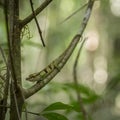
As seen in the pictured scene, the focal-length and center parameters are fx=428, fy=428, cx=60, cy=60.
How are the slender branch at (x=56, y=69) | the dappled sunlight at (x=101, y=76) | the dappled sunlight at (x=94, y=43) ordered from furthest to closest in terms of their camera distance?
the dappled sunlight at (x=94, y=43) → the dappled sunlight at (x=101, y=76) → the slender branch at (x=56, y=69)

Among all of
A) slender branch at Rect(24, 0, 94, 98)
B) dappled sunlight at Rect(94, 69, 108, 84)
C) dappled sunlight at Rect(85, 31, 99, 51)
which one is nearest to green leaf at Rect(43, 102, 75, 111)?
slender branch at Rect(24, 0, 94, 98)

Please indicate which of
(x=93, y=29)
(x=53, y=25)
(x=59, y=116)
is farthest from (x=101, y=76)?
(x=59, y=116)

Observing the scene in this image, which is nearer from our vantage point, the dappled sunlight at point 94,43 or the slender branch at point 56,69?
the slender branch at point 56,69

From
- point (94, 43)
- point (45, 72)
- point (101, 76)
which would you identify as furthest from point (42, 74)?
point (94, 43)

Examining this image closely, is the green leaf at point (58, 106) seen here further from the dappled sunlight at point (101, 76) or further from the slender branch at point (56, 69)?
the dappled sunlight at point (101, 76)

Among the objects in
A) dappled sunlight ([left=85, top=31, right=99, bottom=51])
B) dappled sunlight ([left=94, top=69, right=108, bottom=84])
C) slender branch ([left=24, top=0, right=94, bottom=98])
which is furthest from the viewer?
dappled sunlight ([left=85, top=31, right=99, bottom=51])

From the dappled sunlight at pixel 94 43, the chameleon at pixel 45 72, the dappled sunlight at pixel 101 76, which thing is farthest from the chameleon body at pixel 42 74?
the dappled sunlight at pixel 94 43

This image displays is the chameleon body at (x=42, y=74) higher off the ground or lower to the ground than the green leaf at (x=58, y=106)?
higher

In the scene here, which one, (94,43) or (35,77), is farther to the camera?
(94,43)

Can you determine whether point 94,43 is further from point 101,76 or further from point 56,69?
point 56,69

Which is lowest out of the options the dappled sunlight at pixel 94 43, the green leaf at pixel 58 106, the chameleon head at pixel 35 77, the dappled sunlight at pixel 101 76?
the green leaf at pixel 58 106

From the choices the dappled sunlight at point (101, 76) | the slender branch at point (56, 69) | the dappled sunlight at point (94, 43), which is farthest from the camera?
the dappled sunlight at point (94, 43)

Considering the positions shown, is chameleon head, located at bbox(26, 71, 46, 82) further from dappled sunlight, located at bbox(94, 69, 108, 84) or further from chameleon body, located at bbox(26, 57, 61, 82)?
dappled sunlight, located at bbox(94, 69, 108, 84)

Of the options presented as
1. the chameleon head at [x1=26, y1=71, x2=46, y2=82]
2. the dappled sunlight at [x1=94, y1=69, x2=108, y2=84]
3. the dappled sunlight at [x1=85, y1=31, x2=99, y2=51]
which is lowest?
the chameleon head at [x1=26, y1=71, x2=46, y2=82]
